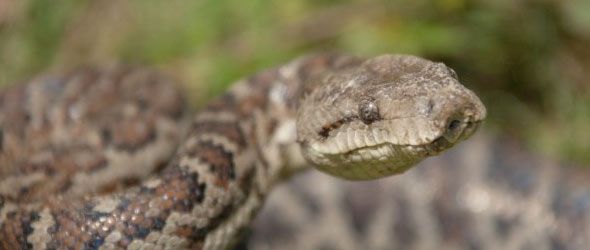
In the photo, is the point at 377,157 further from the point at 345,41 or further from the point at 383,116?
the point at 345,41

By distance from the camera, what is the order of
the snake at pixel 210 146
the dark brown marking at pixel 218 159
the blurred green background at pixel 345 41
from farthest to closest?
1. the blurred green background at pixel 345 41
2. the dark brown marking at pixel 218 159
3. the snake at pixel 210 146

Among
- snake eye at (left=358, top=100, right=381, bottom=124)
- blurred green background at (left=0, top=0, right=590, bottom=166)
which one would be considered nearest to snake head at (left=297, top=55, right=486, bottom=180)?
snake eye at (left=358, top=100, right=381, bottom=124)

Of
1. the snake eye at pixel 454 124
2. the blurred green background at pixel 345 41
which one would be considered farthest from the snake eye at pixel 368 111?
the blurred green background at pixel 345 41

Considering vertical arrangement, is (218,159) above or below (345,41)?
above

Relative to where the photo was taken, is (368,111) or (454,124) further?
(368,111)

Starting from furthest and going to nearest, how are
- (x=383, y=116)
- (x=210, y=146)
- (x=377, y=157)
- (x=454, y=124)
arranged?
(x=210, y=146), (x=377, y=157), (x=383, y=116), (x=454, y=124)

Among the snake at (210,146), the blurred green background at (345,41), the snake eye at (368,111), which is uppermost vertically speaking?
the snake eye at (368,111)

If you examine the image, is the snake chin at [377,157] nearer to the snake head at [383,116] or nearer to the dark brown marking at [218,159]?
the snake head at [383,116]

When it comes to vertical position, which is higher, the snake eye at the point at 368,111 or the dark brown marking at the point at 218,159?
the snake eye at the point at 368,111

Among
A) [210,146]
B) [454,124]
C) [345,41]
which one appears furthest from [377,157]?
[345,41]
